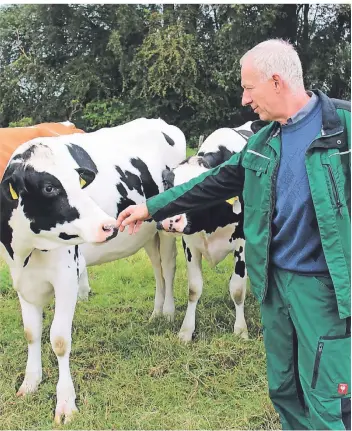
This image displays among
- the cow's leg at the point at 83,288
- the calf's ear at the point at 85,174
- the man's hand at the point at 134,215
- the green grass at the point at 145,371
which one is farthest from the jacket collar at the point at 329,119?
the cow's leg at the point at 83,288

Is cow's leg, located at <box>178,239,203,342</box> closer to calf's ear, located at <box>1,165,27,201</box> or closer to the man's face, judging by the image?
calf's ear, located at <box>1,165,27,201</box>

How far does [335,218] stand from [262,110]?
0.57 metres

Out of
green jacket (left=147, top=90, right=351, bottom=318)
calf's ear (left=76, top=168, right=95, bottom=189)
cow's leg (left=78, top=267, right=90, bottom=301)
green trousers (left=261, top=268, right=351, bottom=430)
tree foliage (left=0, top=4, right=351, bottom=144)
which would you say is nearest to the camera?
green jacket (left=147, top=90, right=351, bottom=318)

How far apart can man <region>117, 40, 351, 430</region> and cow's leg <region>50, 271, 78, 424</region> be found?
4.36 ft

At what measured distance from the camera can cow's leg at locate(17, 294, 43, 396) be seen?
144 inches

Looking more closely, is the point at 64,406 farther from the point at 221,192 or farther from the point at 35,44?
the point at 35,44

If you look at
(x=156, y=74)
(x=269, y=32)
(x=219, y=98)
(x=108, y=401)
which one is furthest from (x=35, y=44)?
(x=108, y=401)

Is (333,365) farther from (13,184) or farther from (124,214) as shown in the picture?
(13,184)

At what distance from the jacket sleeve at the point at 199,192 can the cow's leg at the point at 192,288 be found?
1906mm

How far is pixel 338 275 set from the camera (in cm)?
229

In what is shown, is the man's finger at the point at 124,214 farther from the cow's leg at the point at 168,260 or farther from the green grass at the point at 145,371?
the cow's leg at the point at 168,260

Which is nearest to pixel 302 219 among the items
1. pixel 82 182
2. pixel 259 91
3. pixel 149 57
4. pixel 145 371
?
pixel 259 91

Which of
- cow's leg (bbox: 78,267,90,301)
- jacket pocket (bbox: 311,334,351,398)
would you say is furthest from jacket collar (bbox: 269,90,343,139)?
cow's leg (bbox: 78,267,90,301)

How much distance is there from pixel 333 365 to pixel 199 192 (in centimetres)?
102
